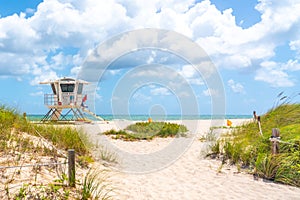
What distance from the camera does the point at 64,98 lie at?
27.2 metres

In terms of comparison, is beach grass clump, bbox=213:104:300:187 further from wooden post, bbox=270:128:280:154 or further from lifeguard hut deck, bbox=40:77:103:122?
lifeguard hut deck, bbox=40:77:103:122

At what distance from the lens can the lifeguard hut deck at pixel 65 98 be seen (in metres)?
27.1

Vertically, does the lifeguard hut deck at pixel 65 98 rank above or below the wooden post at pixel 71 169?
above

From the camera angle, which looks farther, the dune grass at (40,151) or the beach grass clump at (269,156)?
the beach grass clump at (269,156)

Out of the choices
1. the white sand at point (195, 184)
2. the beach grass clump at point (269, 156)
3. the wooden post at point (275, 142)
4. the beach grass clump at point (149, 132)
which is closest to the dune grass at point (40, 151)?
the white sand at point (195, 184)

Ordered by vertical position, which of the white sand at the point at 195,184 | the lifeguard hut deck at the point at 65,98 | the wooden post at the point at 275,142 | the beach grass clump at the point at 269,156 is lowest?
the white sand at the point at 195,184

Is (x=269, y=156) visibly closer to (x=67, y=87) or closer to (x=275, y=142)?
(x=275, y=142)

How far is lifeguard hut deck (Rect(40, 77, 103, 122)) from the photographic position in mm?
27078

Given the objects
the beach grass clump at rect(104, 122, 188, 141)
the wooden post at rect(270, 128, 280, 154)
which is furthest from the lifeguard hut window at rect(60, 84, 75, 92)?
the wooden post at rect(270, 128, 280, 154)

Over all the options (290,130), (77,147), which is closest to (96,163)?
(77,147)

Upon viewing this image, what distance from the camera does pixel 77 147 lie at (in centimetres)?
835

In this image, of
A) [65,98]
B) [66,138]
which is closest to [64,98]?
[65,98]

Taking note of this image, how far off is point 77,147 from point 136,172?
177 cm

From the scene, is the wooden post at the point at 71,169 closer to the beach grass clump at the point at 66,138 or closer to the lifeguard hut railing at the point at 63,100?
the beach grass clump at the point at 66,138
